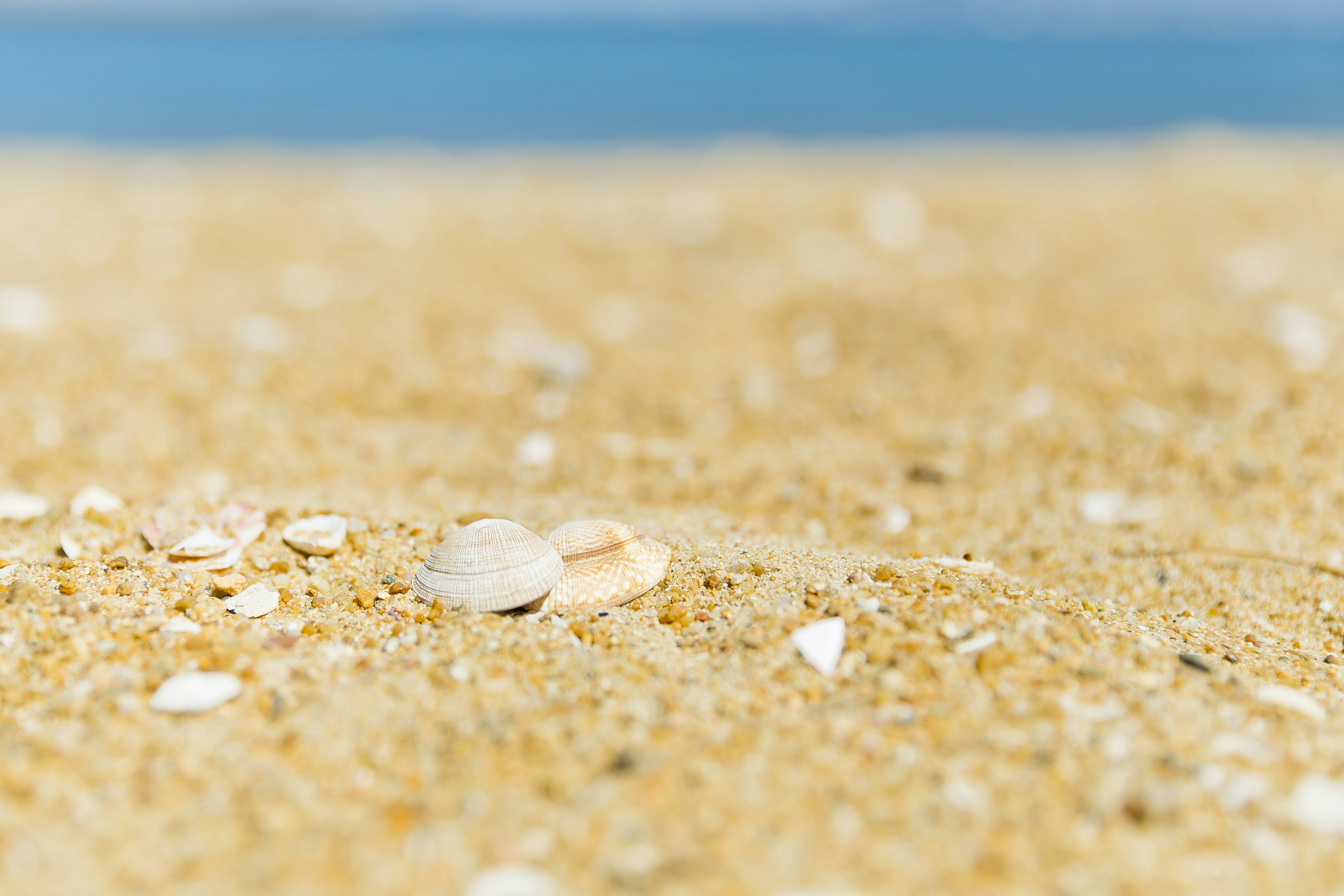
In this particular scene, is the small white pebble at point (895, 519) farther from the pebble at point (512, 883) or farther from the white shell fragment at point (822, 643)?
the pebble at point (512, 883)

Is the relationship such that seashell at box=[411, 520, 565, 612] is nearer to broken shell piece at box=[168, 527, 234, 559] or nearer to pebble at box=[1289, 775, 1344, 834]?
broken shell piece at box=[168, 527, 234, 559]

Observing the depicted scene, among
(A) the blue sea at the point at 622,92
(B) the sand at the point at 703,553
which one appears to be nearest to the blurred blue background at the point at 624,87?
(A) the blue sea at the point at 622,92

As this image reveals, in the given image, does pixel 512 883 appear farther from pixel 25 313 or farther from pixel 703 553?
pixel 25 313

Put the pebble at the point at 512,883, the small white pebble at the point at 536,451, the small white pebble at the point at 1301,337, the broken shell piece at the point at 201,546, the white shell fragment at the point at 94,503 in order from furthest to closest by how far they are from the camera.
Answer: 1. the small white pebble at the point at 1301,337
2. the small white pebble at the point at 536,451
3. the white shell fragment at the point at 94,503
4. the broken shell piece at the point at 201,546
5. the pebble at the point at 512,883

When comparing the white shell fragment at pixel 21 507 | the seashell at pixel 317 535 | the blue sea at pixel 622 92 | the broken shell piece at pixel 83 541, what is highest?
the blue sea at pixel 622 92

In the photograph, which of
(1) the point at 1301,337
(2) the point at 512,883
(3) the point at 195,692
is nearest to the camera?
(2) the point at 512,883

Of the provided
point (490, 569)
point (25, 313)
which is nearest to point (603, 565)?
point (490, 569)

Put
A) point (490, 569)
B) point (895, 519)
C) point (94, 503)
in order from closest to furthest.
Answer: point (490, 569) → point (94, 503) → point (895, 519)
